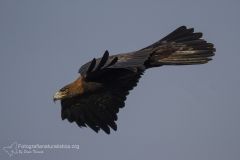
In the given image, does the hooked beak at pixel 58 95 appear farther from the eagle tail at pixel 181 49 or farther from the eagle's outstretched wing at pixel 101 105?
the eagle tail at pixel 181 49

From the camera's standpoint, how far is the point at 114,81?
15266mm

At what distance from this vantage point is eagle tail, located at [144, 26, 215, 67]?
52.0 ft

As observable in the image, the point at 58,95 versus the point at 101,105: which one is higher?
the point at 58,95

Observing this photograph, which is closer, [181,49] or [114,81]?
[114,81]

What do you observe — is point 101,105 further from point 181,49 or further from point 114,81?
point 181,49

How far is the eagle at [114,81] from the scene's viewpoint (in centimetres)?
1484

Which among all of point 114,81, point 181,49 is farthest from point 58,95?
point 181,49

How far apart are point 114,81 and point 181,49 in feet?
6.45

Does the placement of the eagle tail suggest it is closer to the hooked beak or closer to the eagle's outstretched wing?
the eagle's outstretched wing

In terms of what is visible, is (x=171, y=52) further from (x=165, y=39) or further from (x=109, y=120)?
(x=109, y=120)

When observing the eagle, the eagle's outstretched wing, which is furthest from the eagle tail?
the eagle's outstretched wing

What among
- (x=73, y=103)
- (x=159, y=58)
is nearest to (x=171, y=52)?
(x=159, y=58)

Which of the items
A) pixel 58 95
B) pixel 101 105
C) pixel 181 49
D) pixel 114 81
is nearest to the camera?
pixel 58 95

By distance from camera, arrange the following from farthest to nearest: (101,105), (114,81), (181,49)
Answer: (181,49) < (101,105) < (114,81)
